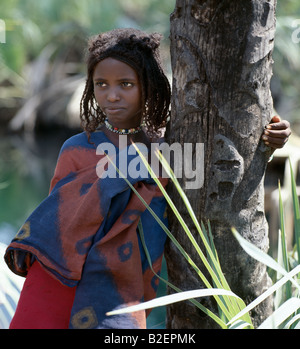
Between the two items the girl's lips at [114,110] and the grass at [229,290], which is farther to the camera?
the girl's lips at [114,110]

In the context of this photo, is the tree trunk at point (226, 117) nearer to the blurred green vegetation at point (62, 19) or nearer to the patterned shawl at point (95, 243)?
the patterned shawl at point (95, 243)

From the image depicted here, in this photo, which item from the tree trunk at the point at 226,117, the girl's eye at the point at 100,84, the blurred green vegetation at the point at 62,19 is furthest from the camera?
the blurred green vegetation at the point at 62,19

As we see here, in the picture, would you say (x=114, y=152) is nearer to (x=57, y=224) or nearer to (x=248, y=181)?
(x=57, y=224)

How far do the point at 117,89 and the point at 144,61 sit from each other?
0.11 m

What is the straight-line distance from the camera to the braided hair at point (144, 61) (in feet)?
4.51

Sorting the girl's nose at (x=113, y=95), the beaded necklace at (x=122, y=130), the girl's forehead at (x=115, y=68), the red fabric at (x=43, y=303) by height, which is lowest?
the red fabric at (x=43, y=303)

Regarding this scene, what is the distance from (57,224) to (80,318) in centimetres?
26

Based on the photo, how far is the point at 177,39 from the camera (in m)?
1.36

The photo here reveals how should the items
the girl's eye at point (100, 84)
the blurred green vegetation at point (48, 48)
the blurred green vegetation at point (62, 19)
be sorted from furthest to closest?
the blurred green vegetation at point (48, 48)
the blurred green vegetation at point (62, 19)
the girl's eye at point (100, 84)

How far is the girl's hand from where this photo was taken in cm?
135

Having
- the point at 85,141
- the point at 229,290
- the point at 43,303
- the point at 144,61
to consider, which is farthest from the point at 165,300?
the point at 144,61

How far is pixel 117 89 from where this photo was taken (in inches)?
54.3

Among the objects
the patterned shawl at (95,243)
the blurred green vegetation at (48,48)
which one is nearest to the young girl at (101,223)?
the patterned shawl at (95,243)

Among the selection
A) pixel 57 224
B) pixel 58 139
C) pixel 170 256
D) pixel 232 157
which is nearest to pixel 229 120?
pixel 232 157
